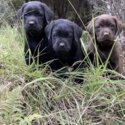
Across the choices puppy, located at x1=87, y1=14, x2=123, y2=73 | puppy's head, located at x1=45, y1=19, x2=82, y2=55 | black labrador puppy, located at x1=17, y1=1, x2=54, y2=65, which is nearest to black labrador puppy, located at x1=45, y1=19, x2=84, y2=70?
puppy's head, located at x1=45, y1=19, x2=82, y2=55

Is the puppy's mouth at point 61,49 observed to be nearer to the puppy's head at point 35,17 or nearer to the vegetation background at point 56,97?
the vegetation background at point 56,97

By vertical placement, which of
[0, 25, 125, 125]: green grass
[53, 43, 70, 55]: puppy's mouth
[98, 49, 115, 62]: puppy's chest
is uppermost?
[53, 43, 70, 55]: puppy's mouth

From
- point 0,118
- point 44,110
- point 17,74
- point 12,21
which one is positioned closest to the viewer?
point 0,118

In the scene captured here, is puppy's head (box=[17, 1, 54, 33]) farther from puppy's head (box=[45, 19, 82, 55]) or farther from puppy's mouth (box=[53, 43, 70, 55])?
puppy's mouth (box=[53, 43, 70, 55])

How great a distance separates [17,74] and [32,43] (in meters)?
0.43

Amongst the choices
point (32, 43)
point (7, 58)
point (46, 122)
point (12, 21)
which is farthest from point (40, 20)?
point (12, 21)

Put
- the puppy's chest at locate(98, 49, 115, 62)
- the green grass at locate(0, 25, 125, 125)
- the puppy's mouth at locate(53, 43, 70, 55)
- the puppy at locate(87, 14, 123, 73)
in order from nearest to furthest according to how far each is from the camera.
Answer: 1. the green grass at locate(0, 25, 125, 125)
2. the puppy's mouth at locate(53, 43, 70, 55)
3. the puppy at locate(87, 14, 123, 73)
4. the puppy's chest at locate(98, 49, 115, 62)

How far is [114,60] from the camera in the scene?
15.7ft

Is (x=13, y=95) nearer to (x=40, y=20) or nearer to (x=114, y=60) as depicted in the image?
(x=40, y=20)

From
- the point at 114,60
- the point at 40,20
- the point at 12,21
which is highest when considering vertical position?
the point at 40,20

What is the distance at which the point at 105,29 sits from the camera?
4.66 meters

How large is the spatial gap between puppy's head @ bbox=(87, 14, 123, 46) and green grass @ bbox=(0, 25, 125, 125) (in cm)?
37

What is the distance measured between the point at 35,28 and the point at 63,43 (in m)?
0.42

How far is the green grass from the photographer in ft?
13.0
